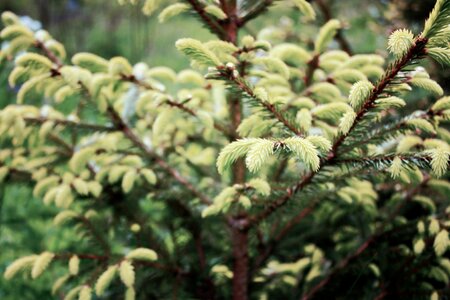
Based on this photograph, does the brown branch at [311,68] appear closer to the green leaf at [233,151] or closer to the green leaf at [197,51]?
the green leaf at [197,51]

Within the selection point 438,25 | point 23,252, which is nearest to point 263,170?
point 438,25

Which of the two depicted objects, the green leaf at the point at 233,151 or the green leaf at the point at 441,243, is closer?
the green leaf at the point at 233,151

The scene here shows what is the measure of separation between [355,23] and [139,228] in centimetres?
240

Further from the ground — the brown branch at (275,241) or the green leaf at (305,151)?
the green leaf at (305,151)

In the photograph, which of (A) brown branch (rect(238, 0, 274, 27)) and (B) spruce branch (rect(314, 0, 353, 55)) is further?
(B) spruce branch (rect(314, 0, 353, 55))

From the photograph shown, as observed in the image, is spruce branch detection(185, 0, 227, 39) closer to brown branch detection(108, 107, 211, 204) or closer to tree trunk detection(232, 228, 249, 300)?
brown branch detection(108, 107, 211, 204)

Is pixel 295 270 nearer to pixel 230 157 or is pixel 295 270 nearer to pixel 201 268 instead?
pixel 201 268

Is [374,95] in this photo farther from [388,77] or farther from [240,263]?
[240,263]

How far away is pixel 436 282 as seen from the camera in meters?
1.85

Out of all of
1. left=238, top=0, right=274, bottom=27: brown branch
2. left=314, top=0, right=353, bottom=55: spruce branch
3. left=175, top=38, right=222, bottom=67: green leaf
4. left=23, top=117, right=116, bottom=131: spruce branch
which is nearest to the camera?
left=175, top=38, right=222, bottom=67: green leaf

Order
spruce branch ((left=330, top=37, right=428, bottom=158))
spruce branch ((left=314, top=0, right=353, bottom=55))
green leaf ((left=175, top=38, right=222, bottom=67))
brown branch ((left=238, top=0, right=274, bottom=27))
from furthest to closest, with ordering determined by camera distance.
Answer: spruce branch ((left=314, top=0, right=353, bottom=55)) → brown branch ((left=238, top=0, right=274, bottom=27)) → green leaf ((left=175, top=38, right=222, bottom=67)) → spruce branch ((left=330, top=37, right=428, bottom=158))

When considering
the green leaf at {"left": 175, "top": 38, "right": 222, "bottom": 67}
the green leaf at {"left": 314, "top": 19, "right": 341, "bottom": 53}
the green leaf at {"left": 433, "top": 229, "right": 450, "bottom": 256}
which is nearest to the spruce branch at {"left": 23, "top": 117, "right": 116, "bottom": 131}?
the green leaf at {"left": 175, "top": 38, "right": 222, "bottom": 67}

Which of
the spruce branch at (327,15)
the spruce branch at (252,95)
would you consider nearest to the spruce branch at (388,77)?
the spruce branch at (252,95)

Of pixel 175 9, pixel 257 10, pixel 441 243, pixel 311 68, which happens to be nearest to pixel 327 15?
pixel 311 68
